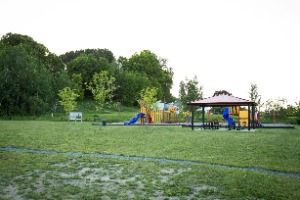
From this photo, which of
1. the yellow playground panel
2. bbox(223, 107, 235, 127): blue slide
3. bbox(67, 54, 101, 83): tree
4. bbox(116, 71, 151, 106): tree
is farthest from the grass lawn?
bbox(67, 54, 101, 83): tree

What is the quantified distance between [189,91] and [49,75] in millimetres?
23169

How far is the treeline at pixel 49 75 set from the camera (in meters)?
41.3

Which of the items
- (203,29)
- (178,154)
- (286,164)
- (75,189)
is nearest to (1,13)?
(203,29)

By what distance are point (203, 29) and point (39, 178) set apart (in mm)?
22889

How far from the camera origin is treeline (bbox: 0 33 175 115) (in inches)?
1626

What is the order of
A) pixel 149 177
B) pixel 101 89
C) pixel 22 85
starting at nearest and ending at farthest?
pixel 149 177
pixel 22 85
pixel 101 89

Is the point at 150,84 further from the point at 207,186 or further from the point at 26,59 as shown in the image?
the point at 207,186

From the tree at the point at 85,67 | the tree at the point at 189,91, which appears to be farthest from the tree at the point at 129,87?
the tree at the point at 189,91

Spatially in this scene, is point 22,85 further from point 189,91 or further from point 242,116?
point 242,116

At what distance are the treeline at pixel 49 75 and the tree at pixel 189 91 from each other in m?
19.2

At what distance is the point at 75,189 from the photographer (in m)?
6.29

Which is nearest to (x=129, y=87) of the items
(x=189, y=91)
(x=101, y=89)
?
(x=101, y=89)

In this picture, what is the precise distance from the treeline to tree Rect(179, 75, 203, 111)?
758 inches

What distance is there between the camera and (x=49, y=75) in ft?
153
